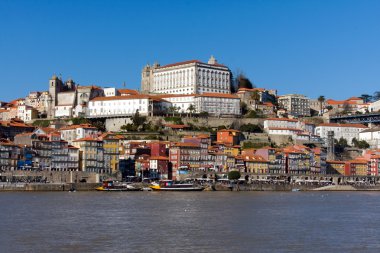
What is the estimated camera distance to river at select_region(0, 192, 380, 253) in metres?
24.2

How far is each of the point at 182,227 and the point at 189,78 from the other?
65.4 m

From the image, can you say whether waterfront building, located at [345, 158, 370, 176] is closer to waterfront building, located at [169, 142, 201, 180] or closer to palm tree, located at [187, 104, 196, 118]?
palm tree, located at [187, 104, 196, 118]

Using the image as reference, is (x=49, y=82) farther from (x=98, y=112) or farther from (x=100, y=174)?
(x=100, y=174)

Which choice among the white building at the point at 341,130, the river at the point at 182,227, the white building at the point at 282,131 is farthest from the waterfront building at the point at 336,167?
the river at the point at 182,227

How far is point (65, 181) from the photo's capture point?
200 feet

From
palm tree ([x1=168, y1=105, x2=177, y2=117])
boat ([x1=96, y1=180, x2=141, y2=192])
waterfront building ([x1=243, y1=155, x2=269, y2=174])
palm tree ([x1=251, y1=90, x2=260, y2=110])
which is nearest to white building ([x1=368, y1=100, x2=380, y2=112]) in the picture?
palm tree ([x1=251, y1=90, x2=260, y2=110])

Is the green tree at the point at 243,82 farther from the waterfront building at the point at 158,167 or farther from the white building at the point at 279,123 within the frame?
the waterfront building at the point at 158,167

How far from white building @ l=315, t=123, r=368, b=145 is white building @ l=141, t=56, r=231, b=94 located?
512 inches

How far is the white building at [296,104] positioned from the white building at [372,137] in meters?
9.51

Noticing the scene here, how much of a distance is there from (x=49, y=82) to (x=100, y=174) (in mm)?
31948

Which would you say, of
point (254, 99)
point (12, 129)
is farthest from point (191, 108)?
point (12, 129)

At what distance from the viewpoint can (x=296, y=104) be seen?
4045 inches

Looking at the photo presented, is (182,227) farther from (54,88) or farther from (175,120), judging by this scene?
(54,88)

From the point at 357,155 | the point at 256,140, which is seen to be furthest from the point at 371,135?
the point at 256,140
